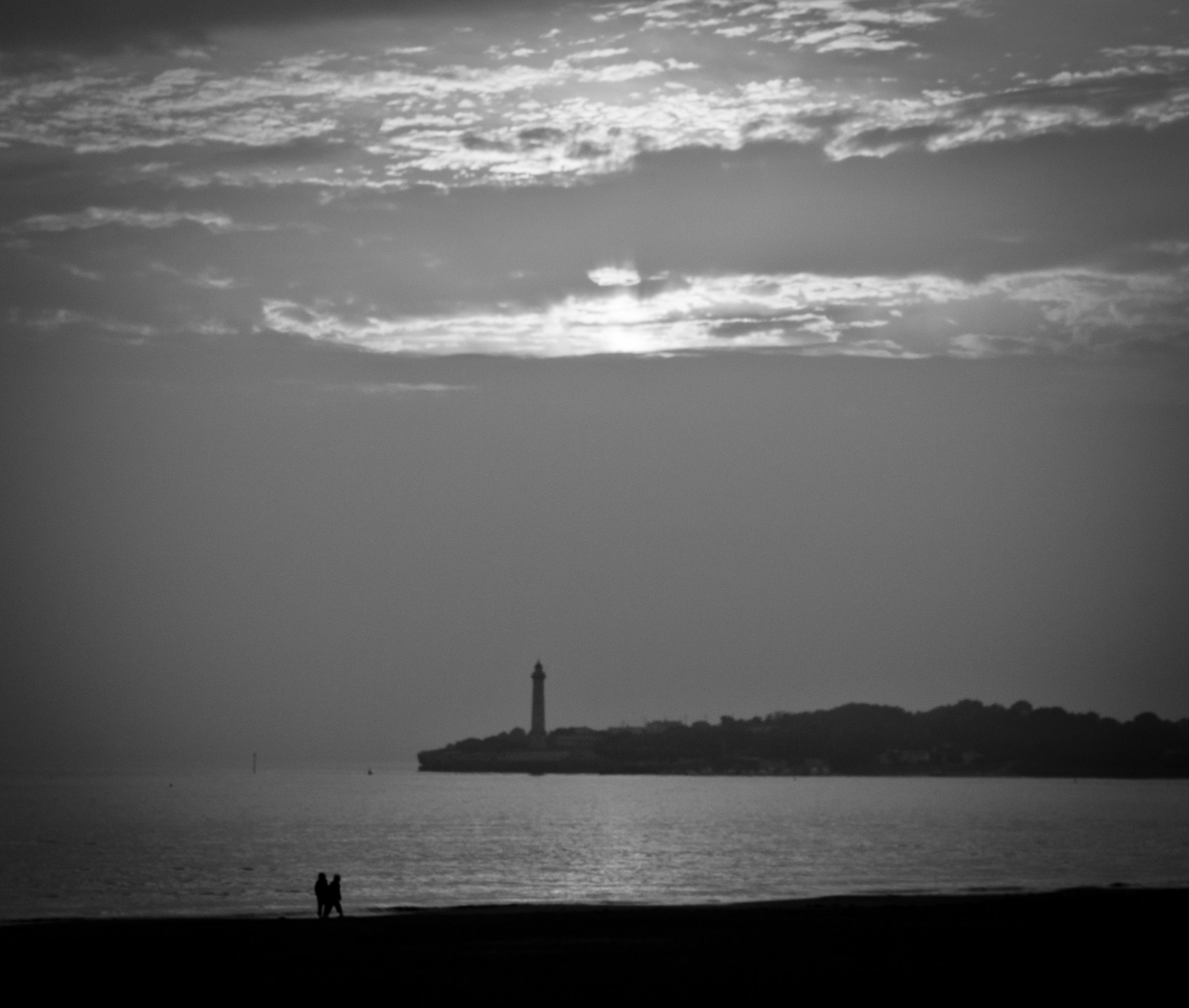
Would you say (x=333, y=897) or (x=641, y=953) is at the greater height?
(x=333, y=897)

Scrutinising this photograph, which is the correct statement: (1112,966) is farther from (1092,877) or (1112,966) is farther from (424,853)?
(424,853)

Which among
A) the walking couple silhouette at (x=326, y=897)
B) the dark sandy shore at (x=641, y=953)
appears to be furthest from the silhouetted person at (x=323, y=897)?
the dark sandy shore at (x=641, y=953)

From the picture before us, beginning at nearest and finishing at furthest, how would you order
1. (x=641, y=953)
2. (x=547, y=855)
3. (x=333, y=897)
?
(x=641, y=953) → (x=333, y=897) → (x=547, y=855)

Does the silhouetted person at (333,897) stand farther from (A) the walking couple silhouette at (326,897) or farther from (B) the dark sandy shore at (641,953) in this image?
(B) the dark sandy shore at (641,953)

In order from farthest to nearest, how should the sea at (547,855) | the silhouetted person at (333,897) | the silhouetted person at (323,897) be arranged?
the sea at (547,855), the silhouetted person at (333,897), the silhouetted person at (323,897)

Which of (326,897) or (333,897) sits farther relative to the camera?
(333,897)

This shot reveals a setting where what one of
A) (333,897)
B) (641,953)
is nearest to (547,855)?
(333,897)

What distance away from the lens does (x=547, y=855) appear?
7556cm

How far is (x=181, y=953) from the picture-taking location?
3167 cm

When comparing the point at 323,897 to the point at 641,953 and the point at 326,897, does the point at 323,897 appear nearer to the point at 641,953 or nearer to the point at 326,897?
the point at 326,897

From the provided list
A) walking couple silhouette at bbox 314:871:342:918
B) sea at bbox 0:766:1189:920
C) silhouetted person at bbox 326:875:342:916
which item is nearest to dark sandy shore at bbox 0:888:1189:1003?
silhouetted person at bbox 326:875:342:916

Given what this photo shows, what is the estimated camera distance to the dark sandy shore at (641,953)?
26188 millimetres

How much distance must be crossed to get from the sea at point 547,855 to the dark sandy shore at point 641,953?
9278 mm

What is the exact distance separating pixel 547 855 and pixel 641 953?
45.3 m
